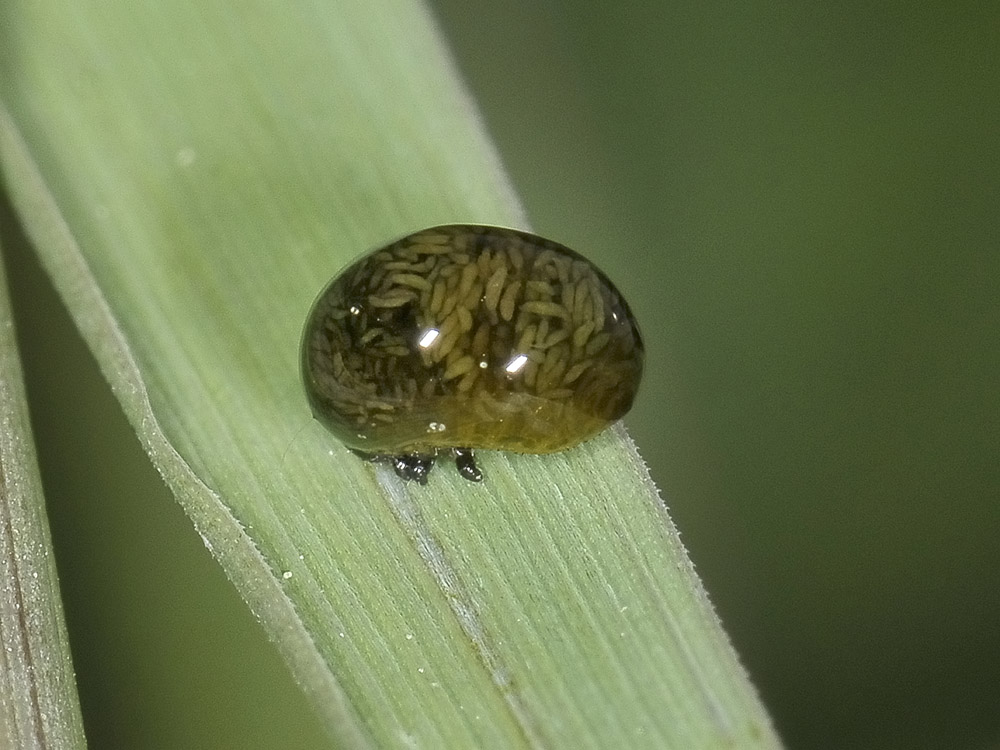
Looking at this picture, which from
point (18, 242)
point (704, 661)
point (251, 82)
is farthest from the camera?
point (18, 242)

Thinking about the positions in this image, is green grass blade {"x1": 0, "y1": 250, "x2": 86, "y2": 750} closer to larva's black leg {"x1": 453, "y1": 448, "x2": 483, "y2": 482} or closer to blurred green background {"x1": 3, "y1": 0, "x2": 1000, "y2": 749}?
larva's black leg {"x1": 453, "y1": 448, "x2": 483, "y2": 482}

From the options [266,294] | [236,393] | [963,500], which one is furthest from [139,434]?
[963,500]

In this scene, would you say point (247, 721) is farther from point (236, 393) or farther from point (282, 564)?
point (236, 393)

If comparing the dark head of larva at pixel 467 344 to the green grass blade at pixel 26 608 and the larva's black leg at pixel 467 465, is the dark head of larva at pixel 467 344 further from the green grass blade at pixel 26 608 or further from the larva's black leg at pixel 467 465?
the green grass blade at pixel 26 608

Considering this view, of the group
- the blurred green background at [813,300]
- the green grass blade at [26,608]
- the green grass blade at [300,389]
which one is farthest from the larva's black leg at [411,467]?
the blurred green background at [813,300]

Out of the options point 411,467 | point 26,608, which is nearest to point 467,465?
point 411,467

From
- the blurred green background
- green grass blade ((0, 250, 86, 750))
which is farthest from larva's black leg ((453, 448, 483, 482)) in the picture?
the blurred green background
